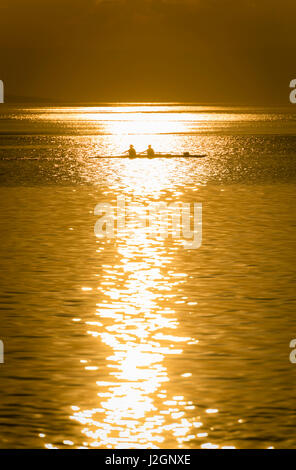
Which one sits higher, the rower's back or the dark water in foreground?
the rower's back

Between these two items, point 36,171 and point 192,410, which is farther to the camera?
point 36,171

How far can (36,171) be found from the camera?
181ft

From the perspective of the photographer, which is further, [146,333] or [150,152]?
[150,152]

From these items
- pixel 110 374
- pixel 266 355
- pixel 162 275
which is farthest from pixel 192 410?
pixel 162 275

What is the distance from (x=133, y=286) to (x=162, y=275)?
1.36 m

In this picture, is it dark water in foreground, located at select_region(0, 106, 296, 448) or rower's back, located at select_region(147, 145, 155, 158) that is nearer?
dark water in foreground, located at select_region(0, 106, 296, 448)

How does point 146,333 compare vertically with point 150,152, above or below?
below

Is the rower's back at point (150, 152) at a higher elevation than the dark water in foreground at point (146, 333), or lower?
higher

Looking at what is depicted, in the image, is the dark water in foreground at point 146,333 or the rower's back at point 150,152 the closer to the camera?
the dark water in foreground at point 146,333
